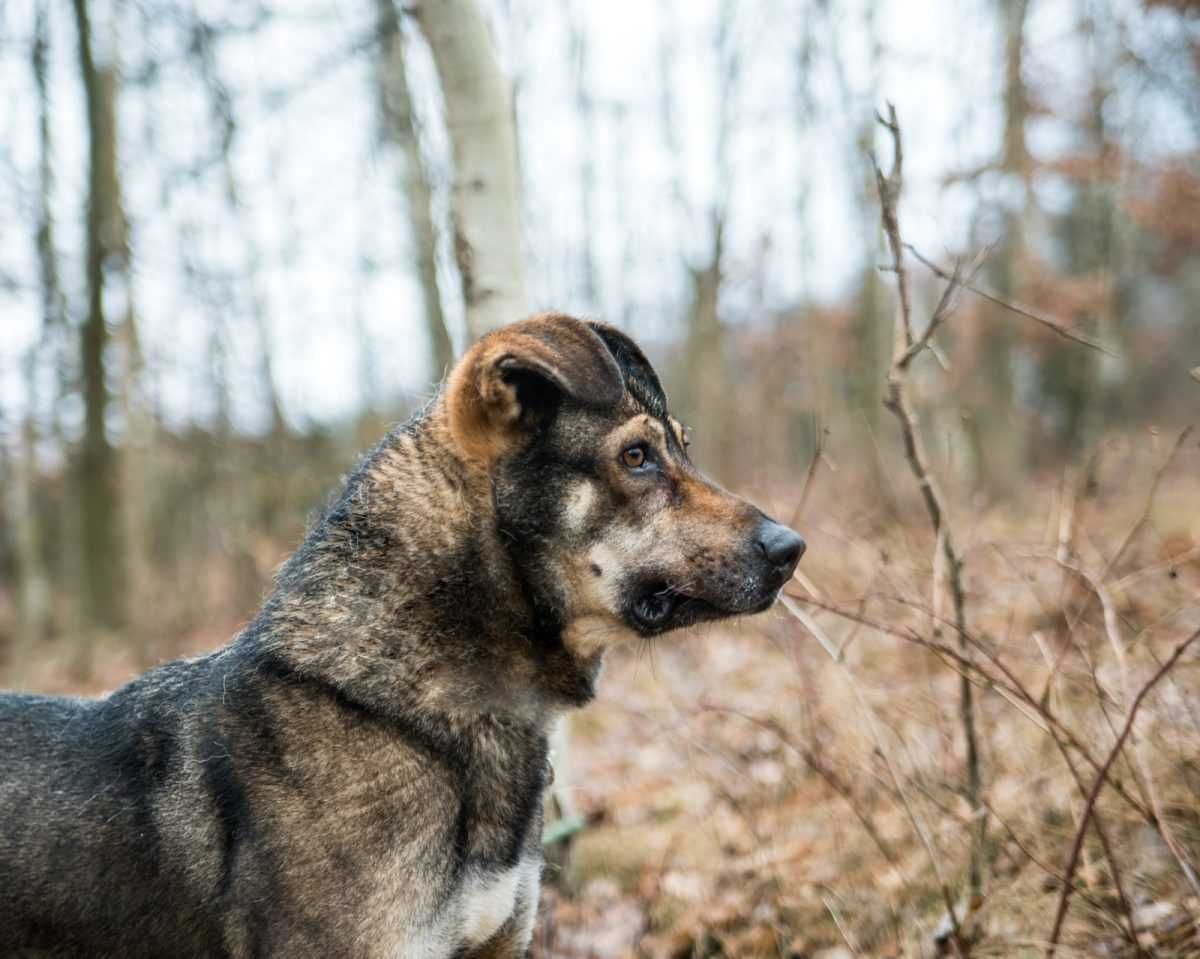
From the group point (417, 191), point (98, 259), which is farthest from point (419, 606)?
point (98, 259)

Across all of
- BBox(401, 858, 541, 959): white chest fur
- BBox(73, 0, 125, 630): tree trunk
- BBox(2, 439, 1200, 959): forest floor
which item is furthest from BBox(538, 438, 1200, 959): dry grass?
BBox(73, 0, 125, 630): tree trunk

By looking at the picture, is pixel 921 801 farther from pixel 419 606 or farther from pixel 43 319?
pixel 43 319

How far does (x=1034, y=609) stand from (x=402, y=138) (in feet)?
32.5

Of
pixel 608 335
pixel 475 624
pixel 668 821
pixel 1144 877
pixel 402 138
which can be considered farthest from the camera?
pixel 402 138

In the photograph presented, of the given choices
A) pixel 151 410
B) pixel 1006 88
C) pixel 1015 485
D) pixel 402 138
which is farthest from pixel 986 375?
pixel 151 410

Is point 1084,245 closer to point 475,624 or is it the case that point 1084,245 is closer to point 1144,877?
point 1144,877

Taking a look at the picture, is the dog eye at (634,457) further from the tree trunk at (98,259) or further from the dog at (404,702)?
the tree trunk at (98,259)

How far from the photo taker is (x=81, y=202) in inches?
564

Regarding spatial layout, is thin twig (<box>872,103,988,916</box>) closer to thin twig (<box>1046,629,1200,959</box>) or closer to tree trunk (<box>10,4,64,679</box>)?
thin twig (<box>1046,629,1200,959</box>)

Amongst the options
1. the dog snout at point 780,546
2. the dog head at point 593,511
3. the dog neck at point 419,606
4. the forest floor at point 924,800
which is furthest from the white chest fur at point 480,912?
the dog snout at point 780,546

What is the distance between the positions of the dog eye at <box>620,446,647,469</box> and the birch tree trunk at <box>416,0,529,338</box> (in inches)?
68.0

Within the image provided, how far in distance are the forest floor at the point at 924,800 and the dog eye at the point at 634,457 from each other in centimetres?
88

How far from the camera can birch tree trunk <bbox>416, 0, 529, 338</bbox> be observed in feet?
16.2

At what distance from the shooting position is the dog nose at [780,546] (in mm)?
3301
